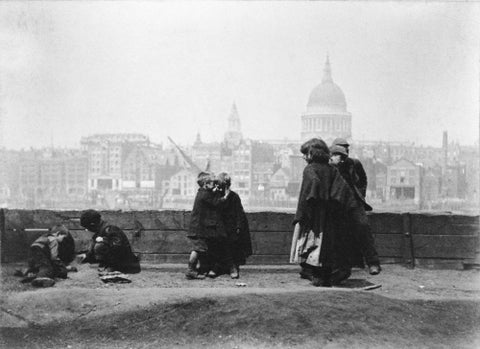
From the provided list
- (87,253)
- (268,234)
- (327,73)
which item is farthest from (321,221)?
(327,73)

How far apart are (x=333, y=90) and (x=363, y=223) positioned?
11593 centimetres

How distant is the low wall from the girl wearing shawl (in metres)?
1.68

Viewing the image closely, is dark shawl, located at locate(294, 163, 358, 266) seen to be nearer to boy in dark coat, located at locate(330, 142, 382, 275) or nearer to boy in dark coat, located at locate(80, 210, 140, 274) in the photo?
boy in dark coat, located at locate(330, 142, 382, 275)

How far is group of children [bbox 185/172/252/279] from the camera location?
7855 millimetres

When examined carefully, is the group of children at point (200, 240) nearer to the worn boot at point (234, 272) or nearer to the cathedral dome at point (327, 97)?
the worn boot at point (234, 272)

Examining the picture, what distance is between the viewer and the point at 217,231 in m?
7.87

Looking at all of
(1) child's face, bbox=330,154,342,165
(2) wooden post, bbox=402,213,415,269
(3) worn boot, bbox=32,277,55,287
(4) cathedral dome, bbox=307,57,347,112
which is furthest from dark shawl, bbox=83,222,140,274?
(4) cathedral dome, bbox=307,57,347,112

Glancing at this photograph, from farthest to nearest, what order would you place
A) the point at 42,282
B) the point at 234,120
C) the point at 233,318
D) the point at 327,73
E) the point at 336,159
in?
the point at 234,120 → the point at 327,73 → the point at 336,159 → the point at 42,282 → the point at 233,318

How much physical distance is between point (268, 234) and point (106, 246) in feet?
7.69

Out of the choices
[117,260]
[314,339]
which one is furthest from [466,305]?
[117,260]

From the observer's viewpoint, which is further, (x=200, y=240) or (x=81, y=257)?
(x=81, y=257)

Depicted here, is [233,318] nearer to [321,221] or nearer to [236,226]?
[321,221]

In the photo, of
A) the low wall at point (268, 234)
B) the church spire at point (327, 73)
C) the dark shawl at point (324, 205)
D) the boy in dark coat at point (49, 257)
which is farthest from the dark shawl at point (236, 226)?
the church spire at point (327, 73)

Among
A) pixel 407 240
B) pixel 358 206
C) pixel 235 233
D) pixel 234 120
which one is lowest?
pixel 407 240
